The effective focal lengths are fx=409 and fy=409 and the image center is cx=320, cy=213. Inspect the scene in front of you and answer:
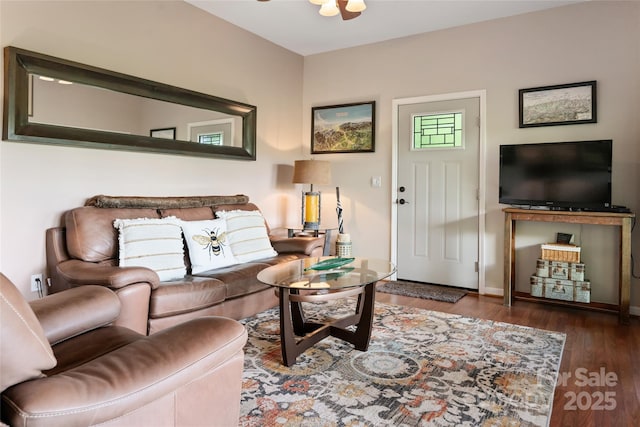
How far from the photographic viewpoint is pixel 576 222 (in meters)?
3.35

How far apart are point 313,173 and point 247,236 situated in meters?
1.32

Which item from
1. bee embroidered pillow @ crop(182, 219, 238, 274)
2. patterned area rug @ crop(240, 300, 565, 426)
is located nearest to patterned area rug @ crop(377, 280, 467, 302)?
patterned area rug @ crop(240, 300, 565, 426)

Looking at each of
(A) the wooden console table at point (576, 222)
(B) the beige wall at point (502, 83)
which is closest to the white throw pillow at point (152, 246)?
(B) the beige wall at point (502, 83)

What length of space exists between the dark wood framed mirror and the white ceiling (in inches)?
33.1

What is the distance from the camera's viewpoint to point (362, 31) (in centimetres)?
438

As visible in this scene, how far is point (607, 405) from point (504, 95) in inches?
114

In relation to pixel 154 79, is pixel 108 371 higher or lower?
lower

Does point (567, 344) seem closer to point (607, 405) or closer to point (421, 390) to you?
→ point (607, 405)

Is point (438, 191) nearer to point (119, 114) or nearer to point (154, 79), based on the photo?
point (154, 79)

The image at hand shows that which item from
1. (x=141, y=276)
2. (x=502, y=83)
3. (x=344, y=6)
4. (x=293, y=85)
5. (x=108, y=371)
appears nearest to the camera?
(x=108, y=371)

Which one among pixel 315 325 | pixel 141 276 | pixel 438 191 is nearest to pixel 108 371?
pixel 141 276

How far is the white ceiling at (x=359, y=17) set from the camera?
3.70 m

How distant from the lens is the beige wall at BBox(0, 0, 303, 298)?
268 cm

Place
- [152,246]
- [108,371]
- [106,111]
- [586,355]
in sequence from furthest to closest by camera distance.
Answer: [106,111] < [152,246] < [586,355] < [108,371]
